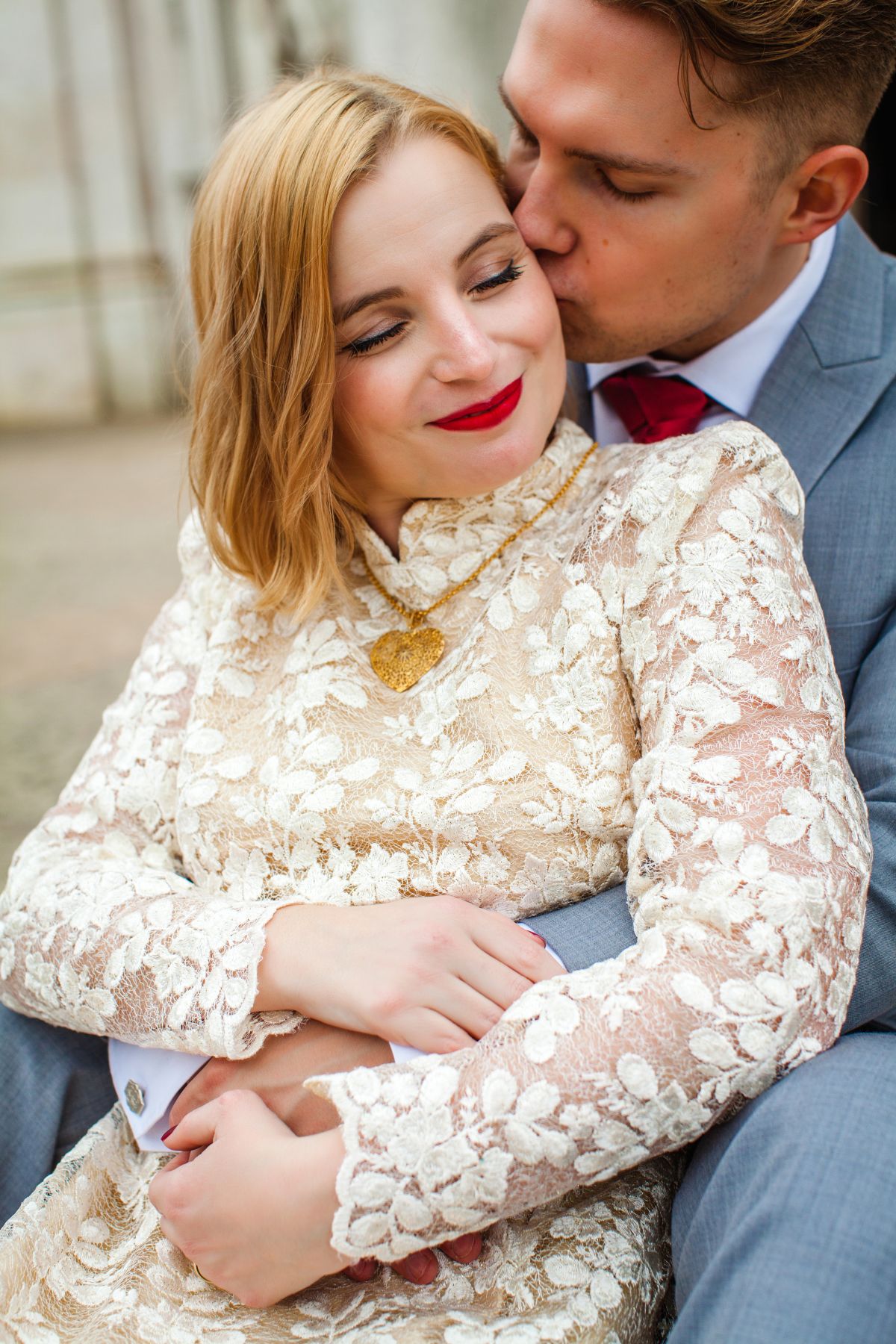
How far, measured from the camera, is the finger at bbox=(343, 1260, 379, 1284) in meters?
1.54

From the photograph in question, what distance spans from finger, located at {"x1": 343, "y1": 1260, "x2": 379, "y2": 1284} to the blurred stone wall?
38.7 ft

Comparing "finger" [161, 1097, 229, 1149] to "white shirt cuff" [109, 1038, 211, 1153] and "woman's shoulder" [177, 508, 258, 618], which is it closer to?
"white shirt cuff" [109, 1038, 211, 1153]

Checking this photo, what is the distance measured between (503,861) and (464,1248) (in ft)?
1.59

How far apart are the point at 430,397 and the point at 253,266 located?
35 centimetres

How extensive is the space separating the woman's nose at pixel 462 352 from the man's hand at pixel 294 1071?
928 millimetres

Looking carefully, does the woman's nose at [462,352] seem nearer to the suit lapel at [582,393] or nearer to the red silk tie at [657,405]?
the red silk tie at [657,405]

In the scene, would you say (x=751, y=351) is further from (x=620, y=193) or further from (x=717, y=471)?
(x=717, y=471)

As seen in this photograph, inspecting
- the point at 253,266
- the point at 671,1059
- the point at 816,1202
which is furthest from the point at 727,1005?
the point at 253,266

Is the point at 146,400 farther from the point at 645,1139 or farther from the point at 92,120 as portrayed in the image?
the point at 645,1139

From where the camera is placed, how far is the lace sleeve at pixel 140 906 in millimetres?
1671

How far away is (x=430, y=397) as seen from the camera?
1.85 metres

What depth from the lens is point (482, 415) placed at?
1864 millimetres

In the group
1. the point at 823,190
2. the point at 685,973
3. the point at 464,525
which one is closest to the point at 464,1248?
the point at 685,973

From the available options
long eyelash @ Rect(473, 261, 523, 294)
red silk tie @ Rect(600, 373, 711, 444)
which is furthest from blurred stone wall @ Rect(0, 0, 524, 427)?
long eyelash @ Rect(473, 261, 523, 294)
